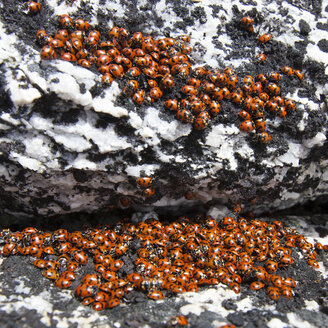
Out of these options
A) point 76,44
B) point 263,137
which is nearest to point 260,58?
point 263,137

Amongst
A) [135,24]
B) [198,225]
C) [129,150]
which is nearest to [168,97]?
[129,150]

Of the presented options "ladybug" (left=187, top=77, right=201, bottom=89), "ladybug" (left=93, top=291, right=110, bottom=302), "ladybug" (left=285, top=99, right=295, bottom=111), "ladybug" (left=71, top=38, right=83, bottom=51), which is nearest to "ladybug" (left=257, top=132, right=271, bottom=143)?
"ladybug" (left=285, top=99, right=295, bottom=111)

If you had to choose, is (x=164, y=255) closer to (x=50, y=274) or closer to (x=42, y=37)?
(x=50, y=274)

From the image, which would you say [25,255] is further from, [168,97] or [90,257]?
Answer: [168,97]

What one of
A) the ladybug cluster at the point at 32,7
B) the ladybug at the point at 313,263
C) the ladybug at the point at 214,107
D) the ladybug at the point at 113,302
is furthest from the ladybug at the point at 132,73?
the ladybug at the point at 313,263

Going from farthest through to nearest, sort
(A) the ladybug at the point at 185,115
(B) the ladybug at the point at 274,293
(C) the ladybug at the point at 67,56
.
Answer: (A) the ladybug at the point at 185,115
(C) the ladybug at the point at 67,56
(B) the ladybug at the point at 274,293

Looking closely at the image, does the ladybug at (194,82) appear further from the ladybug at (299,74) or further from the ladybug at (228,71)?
the ladybug at (299,74)

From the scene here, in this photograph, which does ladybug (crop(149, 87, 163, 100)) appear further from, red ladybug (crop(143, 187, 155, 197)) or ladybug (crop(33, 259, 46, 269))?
ladybug (crop(33, 259, 46, 269))
